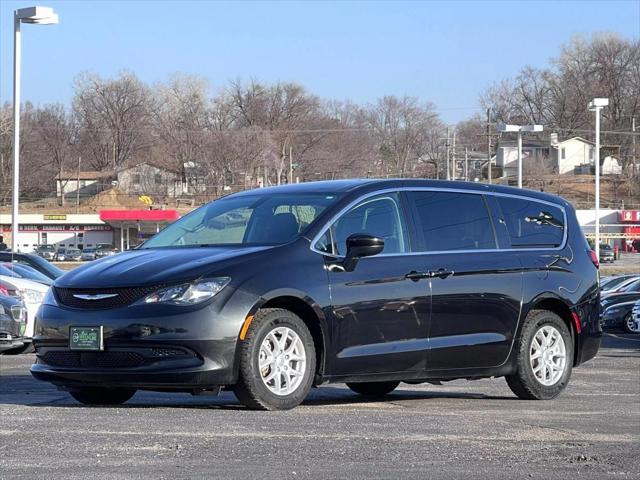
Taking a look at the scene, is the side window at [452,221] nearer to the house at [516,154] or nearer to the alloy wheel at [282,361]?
the alloy wheel at [282,361]

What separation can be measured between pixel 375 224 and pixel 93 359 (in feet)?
7.80

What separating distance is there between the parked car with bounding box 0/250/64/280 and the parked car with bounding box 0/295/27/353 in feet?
10.4

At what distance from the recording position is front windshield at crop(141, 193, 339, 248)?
884cm

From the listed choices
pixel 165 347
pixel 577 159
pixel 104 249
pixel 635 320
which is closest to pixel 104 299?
pixel 165 347

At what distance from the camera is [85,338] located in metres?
8.16

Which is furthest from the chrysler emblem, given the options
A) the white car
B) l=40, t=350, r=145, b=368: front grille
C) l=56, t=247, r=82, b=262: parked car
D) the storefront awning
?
the storefront awning

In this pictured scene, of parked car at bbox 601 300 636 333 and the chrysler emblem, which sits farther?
parked car at bbox 601 300 636 333

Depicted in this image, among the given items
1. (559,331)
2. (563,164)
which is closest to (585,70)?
(563,164)

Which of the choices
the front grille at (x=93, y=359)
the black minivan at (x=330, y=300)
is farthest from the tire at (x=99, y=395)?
the front grille at (x=93, y=359)

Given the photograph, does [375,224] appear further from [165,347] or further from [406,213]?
[165,347]

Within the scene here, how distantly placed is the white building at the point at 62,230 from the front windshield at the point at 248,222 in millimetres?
87760

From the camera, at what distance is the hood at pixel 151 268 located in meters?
8.07

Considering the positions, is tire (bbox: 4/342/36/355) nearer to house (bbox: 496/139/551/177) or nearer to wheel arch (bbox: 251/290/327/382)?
wheel arch (bbox: 251/290/327/382)

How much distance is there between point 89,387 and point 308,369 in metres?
1.55
